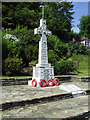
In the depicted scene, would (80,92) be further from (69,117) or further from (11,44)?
(11,44)

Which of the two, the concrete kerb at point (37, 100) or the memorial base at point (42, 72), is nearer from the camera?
the concrete kerb at point (37, 100)

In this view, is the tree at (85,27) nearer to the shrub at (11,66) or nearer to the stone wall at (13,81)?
the shrub at (11,66)

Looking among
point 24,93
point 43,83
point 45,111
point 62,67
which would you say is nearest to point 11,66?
point 43,83

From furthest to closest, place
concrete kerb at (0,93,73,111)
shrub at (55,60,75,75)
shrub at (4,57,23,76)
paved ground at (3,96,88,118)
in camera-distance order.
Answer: shrub at (55,60,75,75) → shrub at (4,57,23,76) → concrete kerb at (0,93,73,111) → paved ground at (3,96,88,118)

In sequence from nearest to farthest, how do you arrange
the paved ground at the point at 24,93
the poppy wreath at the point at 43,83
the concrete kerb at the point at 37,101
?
1. the concrete kerb at the point at 37,101
2. the paved ground at the point at 24,93
3. the poppy wreath at the point at 43,83

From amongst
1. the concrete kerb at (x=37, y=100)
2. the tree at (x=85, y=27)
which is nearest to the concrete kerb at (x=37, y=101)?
the concrete kerb at (x=37, y=100)

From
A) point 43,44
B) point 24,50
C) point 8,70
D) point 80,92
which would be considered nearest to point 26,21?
point 24,50

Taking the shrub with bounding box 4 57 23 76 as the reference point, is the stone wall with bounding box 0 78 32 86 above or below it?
below

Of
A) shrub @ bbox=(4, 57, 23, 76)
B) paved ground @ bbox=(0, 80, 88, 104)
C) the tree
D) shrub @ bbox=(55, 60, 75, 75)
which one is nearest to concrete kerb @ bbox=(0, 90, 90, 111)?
paved ground @ bbox=(0, 80, 88, 104)

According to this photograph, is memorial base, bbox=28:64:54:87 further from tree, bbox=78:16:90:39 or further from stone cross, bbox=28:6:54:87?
tree, bbox=78:16:90:39

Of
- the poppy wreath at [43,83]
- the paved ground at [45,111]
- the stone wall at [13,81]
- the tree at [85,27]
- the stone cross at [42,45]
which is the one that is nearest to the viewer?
the paved ground at [45,111]

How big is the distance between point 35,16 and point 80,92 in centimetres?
1657

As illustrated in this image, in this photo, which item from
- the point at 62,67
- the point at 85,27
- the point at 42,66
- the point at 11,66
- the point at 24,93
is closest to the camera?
the point at 24,93

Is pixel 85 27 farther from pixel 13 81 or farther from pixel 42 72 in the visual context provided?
pixel 13 81
